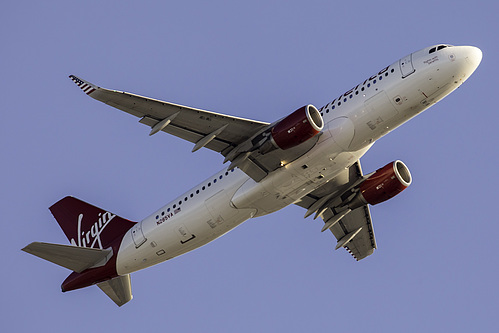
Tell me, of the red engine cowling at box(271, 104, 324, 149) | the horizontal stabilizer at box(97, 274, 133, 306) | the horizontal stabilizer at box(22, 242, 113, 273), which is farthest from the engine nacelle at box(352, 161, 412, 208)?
the horizontal stabilizer at box(22, 242, 113, 273)

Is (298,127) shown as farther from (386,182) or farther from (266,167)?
(386,182)

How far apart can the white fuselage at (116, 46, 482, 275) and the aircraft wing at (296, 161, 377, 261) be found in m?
4.27

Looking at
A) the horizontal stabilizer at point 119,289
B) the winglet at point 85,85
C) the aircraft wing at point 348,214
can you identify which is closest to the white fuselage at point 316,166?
the horizontal stabilizer at point 119,289

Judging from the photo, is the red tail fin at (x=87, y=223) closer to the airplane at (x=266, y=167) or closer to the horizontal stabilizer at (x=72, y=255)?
the airplane at (x=266, y=167)

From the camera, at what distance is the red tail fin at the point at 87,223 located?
47.3 meters

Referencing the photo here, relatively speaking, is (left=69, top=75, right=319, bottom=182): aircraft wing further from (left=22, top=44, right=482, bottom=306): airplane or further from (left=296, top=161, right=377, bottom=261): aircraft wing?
(left=296, top=161, right=377, bottom=261): aircraft wing

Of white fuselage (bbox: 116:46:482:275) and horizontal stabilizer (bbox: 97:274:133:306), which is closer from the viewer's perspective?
white fuselage (bbox: 116:46:482:275)

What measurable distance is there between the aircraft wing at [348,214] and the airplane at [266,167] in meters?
0.08

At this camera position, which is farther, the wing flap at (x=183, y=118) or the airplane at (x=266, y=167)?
the airplane at (x=266, y=167)

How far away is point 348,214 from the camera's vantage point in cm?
4962

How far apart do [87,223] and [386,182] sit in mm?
19213

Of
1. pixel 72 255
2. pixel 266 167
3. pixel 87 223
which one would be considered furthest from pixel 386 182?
pixel 87 223

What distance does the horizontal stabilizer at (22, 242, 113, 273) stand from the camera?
42500 millimetres

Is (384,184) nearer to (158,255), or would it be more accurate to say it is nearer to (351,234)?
(351,234)
